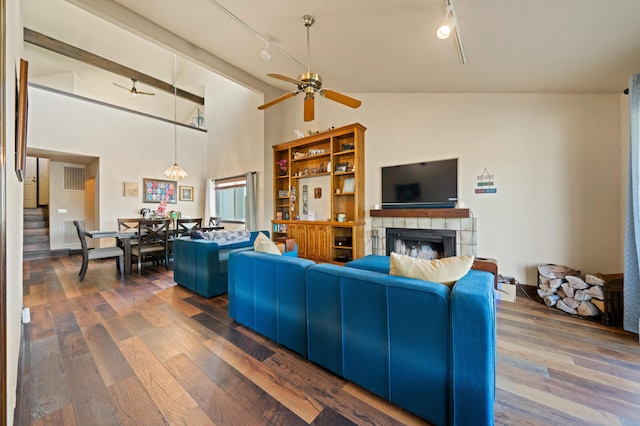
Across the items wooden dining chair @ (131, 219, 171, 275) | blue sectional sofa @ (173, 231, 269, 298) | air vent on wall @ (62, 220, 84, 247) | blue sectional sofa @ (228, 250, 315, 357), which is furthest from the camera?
air vent on wall @ (62, 220, 84, 247)

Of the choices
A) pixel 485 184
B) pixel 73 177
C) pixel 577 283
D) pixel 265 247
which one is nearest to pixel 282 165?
pixel 265 247

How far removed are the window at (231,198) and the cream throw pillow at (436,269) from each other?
5.67 m

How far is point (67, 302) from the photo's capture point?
3.04m

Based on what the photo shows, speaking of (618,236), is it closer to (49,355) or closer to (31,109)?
(49,355)

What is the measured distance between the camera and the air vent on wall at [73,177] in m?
6.29

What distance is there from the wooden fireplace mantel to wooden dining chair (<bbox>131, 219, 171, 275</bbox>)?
3.86m

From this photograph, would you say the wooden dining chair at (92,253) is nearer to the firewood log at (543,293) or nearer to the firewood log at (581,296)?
the firewood log at (543,293)

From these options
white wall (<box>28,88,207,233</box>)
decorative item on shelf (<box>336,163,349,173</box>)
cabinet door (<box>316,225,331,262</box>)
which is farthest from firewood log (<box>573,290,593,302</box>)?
white wall (<box>28,88,207,233</box>)

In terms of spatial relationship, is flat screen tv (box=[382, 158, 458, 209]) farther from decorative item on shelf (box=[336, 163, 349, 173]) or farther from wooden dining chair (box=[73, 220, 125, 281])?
wooden dining chair (box=[73, 220, 125, 281])

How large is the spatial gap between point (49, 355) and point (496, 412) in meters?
3.24

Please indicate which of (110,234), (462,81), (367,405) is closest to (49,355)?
(367,405)

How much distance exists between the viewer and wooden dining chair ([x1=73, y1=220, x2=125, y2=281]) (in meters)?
3.93

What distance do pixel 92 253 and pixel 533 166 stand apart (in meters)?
6.58

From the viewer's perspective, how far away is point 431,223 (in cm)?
385
